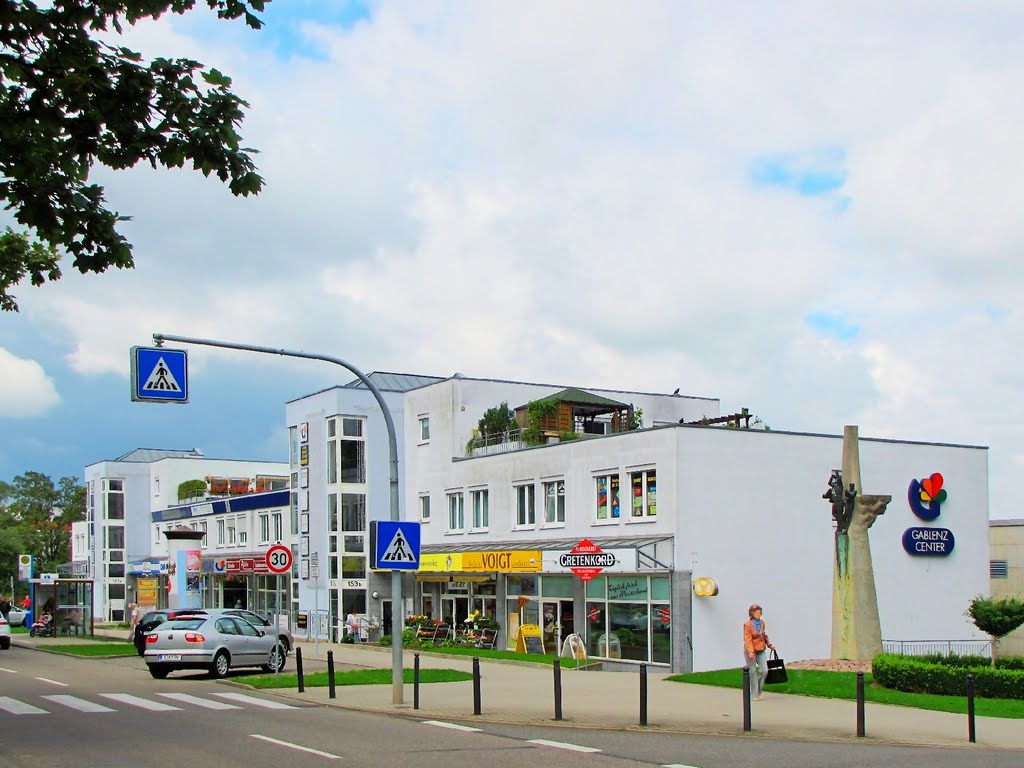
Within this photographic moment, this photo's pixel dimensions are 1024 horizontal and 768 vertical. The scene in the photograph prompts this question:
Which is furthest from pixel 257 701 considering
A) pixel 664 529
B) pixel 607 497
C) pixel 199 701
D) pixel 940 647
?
pixel 940 647

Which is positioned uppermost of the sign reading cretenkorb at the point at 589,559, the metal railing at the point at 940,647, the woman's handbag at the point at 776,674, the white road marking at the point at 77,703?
the sign reading cretenkorb at the point at 589,559

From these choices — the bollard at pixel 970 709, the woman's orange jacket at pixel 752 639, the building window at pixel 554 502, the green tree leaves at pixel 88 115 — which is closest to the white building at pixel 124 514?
the building window at pixel 554 502

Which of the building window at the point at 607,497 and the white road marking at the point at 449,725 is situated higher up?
the building window at the point at 607,497

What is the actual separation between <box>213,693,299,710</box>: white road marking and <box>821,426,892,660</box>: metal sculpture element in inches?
494

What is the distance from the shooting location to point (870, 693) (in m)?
22.8

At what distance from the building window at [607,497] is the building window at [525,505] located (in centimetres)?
343

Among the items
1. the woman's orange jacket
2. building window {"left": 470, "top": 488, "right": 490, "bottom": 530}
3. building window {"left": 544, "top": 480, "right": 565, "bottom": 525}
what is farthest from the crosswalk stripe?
building window {"left": 470, "top": 488, "right": 490, "bottom": 530}

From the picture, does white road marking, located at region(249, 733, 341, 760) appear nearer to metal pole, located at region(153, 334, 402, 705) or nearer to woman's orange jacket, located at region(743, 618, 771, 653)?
metal pole, located at region(153, 334, 402, 705)

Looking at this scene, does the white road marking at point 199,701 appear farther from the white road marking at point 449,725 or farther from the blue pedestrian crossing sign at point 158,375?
the blue pedestrian crossing sign at point 158,375

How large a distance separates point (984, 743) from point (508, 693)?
9.51 meters

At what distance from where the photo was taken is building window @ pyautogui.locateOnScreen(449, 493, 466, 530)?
43.8 meters

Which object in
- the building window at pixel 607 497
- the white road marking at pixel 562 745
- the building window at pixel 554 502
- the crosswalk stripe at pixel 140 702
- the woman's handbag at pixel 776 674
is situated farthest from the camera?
the building window at pixel 554 502

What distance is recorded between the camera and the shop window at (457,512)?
43.8 meters

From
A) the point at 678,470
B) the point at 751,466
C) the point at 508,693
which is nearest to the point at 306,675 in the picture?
the point at 508,693
